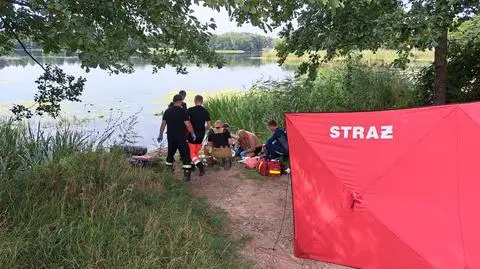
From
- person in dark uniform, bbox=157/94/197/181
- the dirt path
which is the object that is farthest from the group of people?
the dirt path

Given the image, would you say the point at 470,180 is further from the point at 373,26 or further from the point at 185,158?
the point at 185,158

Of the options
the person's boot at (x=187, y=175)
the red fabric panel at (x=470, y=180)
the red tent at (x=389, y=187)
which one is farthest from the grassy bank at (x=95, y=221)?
the red fabric panel at (x=470, y=180)

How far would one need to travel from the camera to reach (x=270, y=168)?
342 inches

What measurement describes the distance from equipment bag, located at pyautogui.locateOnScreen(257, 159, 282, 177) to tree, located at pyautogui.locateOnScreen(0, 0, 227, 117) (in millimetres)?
2540

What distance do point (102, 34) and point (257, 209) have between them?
3.89 metres

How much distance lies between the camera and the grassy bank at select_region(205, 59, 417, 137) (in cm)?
1184

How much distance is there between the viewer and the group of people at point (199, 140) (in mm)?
8453

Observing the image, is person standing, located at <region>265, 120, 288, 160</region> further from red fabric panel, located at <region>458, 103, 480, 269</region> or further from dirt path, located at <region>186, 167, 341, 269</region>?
red fabric panel, located at <region>458, 103, 480, 269</region>

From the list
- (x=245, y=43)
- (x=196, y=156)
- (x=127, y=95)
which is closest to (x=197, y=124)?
(x=196, y=156)

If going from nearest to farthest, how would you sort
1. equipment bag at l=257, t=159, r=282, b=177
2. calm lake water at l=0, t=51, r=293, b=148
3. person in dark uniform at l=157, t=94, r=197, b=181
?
person in dark uniform at l=157, t=94, r=197, b=181 < equipment bag at l=257, t=159, r=282, b=177 < calm lake water at l=0, t=51, r=293, b=148

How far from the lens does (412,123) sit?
4871 mm

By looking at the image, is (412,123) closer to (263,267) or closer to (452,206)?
(452,206)

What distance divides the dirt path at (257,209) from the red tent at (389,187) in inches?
12.4

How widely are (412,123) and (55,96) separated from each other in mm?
4768
